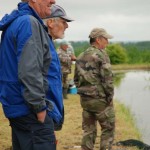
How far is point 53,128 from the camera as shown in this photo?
3168 mm

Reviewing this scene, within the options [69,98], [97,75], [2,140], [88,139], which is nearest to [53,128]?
[97,75]

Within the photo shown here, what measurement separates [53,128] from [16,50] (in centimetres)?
63

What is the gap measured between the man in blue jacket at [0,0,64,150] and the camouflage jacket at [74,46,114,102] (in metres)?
2.33

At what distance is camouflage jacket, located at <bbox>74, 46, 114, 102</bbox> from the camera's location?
18.2 ft

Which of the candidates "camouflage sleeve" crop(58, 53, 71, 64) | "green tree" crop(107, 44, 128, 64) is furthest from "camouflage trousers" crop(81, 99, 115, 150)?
"green tree" crop(107, 44, 128, 64)

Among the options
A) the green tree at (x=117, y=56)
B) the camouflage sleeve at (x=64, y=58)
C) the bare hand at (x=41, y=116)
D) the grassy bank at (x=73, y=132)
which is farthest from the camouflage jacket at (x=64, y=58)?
the green tree at (x=117, y=56)

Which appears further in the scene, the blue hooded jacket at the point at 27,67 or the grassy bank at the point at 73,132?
the grassy bank at the point at 73,132

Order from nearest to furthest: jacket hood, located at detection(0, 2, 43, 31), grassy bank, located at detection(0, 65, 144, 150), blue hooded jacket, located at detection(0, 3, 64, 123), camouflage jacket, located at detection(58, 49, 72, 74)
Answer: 1. blue hooded jacket, located at detection(0, 3, 64, 123)
2. jacket hood, located at detection(0, 2, 43, 31)
3. grassy bank, located at detection(0, 65, 144, 150)
4. camouflage jacket, located at detection(58, 49, 72, 74)

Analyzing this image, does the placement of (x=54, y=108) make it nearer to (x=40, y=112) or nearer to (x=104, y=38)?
(x=40, y=112)

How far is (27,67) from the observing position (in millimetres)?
2926

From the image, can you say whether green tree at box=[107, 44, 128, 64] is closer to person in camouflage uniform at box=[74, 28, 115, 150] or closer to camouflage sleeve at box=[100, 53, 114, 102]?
person in camouflage uniform at box=[74, 28, 115, 150]

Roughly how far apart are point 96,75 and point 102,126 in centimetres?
72

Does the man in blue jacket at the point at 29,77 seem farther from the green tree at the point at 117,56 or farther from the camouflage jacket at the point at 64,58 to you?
the green tree at the point at 117,56

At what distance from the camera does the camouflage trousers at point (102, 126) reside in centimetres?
569
